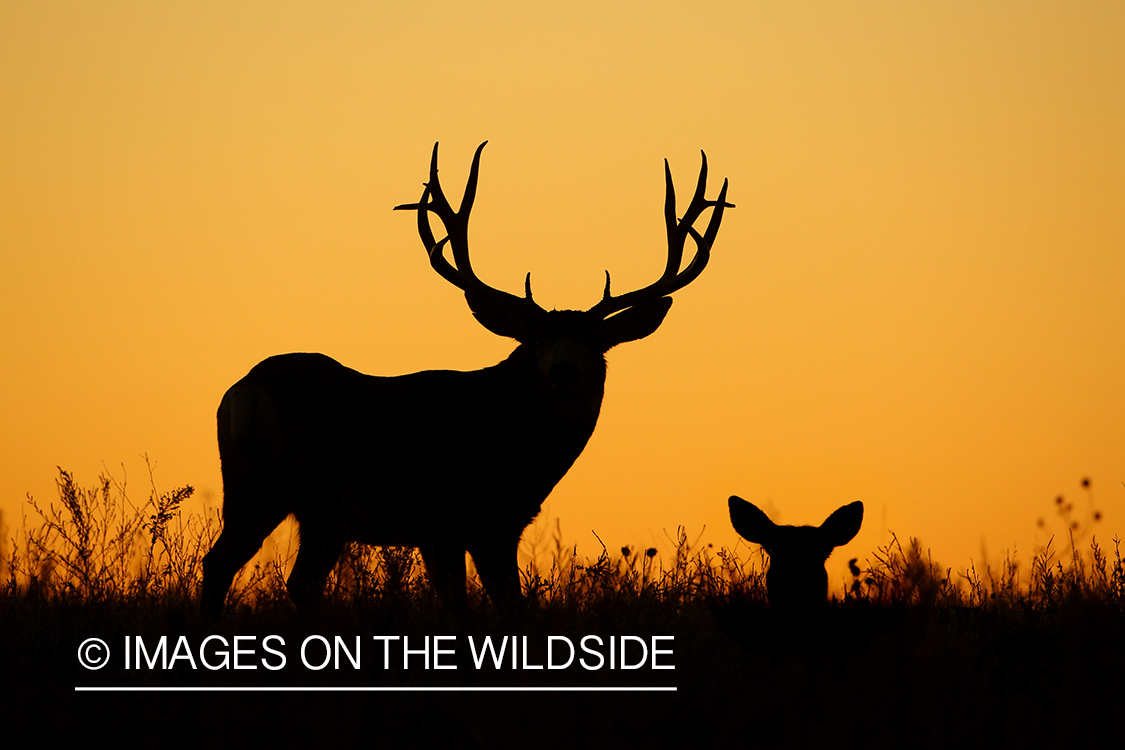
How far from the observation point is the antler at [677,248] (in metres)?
9.26

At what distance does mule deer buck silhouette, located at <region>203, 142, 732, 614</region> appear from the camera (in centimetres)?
830

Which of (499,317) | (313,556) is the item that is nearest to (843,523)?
(313,556)

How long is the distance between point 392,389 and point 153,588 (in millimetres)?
1923

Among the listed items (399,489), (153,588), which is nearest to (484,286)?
(399,489)

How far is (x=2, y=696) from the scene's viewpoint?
223 inches

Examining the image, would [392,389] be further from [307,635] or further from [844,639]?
[844,639]

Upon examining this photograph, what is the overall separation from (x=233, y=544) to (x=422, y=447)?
129cm

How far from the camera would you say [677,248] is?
9852mm

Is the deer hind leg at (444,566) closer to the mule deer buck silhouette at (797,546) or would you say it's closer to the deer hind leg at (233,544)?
the deer hind leg at (233,544)

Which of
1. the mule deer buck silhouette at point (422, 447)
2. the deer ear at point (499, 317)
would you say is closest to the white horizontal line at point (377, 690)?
the mule deer buck silhouette at point (422, 447)

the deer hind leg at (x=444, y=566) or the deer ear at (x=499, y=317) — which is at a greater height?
the deer ear at (x=499, y=317)

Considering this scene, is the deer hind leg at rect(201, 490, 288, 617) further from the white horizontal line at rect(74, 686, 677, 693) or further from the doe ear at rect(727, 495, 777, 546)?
the doe ear at rect(727, 495, 777, 546)

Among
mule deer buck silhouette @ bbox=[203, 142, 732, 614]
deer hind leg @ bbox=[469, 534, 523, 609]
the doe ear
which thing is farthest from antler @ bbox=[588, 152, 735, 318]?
the doe ear

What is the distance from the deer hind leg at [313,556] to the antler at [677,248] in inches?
89.1
